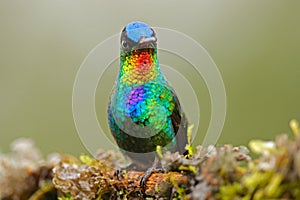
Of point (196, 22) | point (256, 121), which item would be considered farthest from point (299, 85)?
point (196, 22)

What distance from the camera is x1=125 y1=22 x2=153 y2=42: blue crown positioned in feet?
7.41

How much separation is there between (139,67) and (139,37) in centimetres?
14

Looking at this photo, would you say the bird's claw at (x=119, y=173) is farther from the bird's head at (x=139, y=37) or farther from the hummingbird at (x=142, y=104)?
the bird's head at (x=139, y=37)

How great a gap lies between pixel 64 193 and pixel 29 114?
23.0 feet

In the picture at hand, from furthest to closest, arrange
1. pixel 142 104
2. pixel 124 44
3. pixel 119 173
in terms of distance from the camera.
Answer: pixel 124 44
pixel 142 104
pixel 119 173

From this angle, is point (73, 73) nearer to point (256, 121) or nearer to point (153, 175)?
point (256, 121)

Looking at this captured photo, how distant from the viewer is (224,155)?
4.42ft

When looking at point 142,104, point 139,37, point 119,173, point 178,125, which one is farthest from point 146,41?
point 119,173

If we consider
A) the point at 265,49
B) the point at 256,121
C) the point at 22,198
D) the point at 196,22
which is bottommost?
the point at 22,198

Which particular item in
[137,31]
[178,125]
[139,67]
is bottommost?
[178,125]

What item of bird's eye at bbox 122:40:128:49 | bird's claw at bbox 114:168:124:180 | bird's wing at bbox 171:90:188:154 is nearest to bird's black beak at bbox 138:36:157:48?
bird's eye at bbox 122:40:128:49

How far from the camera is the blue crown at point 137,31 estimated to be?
2.26 m

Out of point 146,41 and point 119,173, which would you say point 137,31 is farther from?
point 119,173

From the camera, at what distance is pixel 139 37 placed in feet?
7.45
